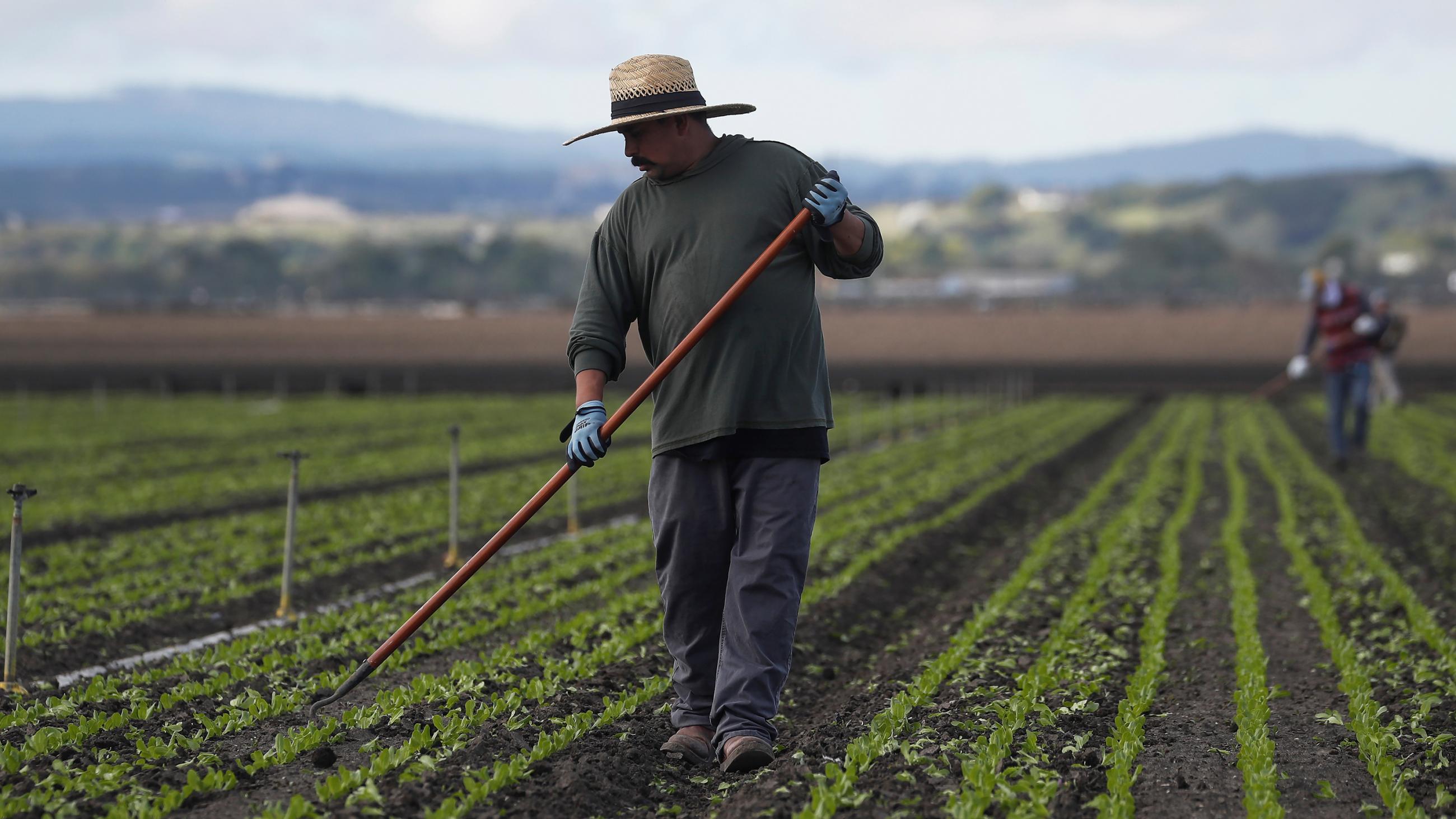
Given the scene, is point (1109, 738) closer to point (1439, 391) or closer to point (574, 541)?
point (574, 541)

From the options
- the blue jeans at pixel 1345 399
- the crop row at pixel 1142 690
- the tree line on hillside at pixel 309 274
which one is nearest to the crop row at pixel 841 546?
the crop row at pixel 1142 690

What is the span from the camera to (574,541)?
495 inches

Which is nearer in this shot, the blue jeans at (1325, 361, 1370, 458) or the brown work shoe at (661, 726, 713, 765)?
the brown work shoe at (661, 726, 713, 765)

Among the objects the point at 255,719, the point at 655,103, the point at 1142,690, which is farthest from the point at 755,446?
the point at 1142,690

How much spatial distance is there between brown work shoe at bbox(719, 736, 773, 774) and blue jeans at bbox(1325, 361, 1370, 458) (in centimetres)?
1376

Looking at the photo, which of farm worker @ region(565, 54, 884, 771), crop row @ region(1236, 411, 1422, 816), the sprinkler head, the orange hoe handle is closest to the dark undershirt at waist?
farm worker @ region(565, 54, 884, 771)

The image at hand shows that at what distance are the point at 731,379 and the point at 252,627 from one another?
470 centimetres

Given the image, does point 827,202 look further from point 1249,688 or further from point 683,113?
point 1249,688

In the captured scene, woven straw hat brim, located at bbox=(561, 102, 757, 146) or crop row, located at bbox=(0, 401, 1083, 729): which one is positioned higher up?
woven straw hat brim, located at bbox=(561, 102, 757, 146)

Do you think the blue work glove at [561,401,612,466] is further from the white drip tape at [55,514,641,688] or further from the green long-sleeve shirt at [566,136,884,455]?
the white drip tape at [55,514,641,688]

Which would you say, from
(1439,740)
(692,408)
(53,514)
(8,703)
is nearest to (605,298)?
(692,408)

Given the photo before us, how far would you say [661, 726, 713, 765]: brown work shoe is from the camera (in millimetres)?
5629

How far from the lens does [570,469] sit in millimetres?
5773

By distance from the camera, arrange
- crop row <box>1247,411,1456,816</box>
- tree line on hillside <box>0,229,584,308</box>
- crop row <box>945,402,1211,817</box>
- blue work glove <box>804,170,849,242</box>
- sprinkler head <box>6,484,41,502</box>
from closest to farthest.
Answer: crop row <box>945,402,1211,817</box>, blue work glove <box>804,170,849,242</box>, crop row <box>1247,411,1456,816</box>, sprinkler head <box>6,484,41,502</box>, tree line on hillside <box>0,229,584,308</box>
